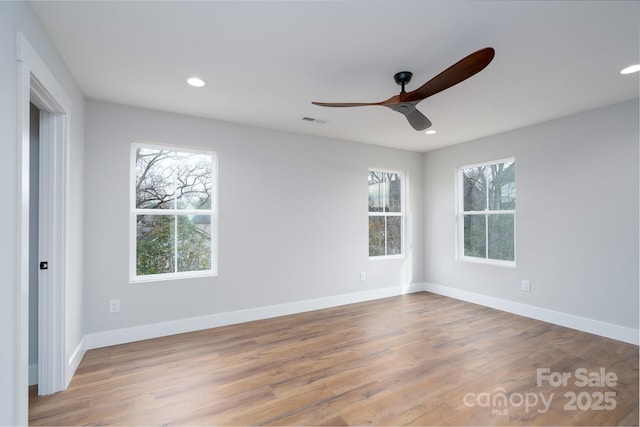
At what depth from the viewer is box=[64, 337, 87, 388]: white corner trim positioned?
2395mm

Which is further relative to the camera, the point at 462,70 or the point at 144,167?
the point at 144,167

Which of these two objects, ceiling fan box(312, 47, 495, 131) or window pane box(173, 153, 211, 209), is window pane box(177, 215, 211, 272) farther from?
ceiling fan box(312, 47, 495, 131)

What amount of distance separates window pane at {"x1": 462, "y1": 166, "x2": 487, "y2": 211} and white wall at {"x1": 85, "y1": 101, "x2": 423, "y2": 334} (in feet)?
2.58

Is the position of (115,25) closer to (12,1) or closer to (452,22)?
(12,1)

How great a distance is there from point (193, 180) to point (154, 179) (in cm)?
41

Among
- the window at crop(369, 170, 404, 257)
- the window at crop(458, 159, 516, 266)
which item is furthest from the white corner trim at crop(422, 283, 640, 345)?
the window at crop(369, 170, 404, 257)

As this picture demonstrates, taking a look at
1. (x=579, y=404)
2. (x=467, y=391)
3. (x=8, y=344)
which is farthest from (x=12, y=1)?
(x=579, y=404)

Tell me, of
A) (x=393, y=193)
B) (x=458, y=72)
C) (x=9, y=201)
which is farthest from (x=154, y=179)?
(x=393, y=193)

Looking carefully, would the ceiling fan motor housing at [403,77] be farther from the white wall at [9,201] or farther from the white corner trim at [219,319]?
the white corner trim at [219,319]

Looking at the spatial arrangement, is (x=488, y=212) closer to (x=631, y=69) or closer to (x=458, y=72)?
(x=631, y=69)

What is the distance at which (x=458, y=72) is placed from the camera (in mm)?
1851

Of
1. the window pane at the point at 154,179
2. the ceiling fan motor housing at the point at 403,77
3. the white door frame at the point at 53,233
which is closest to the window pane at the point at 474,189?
the ceiling fan motor housing at the point at 403,77

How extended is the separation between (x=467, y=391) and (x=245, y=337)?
2.18m

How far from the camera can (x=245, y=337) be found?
336 cm
